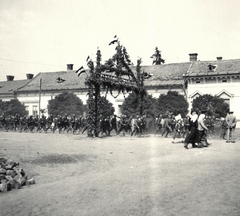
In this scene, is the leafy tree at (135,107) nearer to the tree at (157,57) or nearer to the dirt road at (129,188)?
the dirt road at (129,188)

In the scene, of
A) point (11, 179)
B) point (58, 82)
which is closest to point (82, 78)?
point (58, 82)

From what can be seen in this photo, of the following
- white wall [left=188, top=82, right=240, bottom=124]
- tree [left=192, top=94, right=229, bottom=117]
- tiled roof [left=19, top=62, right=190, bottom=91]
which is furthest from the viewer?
tiled roof [left=19, top=62, right=190, bottom=91]

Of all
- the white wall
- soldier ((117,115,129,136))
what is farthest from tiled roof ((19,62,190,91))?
soldier ((117,115,129,136))

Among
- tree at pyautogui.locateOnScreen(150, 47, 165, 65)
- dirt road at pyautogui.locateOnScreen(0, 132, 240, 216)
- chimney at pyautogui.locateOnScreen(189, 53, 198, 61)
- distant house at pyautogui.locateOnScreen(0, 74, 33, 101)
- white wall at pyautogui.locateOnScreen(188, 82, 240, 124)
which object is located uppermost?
tree at pyautogui.locateOnScreen(150, 47, 165, 65)

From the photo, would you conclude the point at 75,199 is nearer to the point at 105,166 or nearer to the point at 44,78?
the point at 105,166

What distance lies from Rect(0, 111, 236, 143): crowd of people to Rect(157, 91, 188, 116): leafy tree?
17.9 ft

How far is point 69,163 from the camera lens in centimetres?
962

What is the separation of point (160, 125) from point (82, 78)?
25540mm

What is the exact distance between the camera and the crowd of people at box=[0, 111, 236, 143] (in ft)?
44.4

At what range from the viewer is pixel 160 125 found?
70.6 feet

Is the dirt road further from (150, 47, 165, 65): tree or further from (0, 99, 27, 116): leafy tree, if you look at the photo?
(150, 47, 165, 65): tree

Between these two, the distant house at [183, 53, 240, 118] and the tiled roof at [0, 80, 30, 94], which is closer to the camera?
the distant house at [183, 53, 240, 118]

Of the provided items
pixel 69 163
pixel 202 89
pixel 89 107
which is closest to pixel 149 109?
pixel 202 89

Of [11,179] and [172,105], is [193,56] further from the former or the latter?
[11,179]
